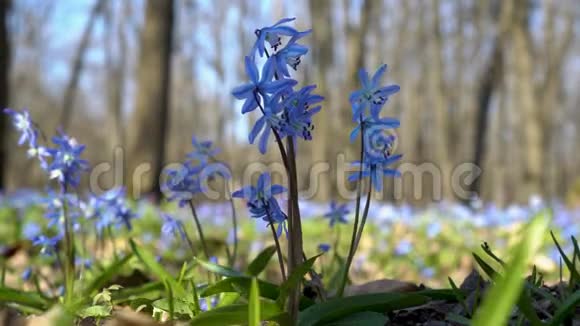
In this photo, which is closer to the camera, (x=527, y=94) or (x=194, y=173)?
(x=194, y=173)

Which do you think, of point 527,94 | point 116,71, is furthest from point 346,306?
point 116,71

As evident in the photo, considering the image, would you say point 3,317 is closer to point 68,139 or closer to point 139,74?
point 68,139

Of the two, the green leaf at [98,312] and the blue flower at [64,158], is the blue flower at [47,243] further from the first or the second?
the green leaf at [98,312]

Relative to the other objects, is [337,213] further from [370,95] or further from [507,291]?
[507,291]

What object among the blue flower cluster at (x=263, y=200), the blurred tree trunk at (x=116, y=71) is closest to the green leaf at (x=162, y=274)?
the blue flower cluster at (x=263, y=200)

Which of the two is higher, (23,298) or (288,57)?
(288,57)

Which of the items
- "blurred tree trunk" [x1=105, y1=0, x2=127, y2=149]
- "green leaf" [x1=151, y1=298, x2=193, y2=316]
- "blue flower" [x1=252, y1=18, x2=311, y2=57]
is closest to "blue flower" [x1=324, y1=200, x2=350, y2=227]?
"green leaf" [x1=151, y1=298, x2=193, y2=316]

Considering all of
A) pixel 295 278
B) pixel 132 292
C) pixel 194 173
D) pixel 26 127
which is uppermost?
pixel 26 127
